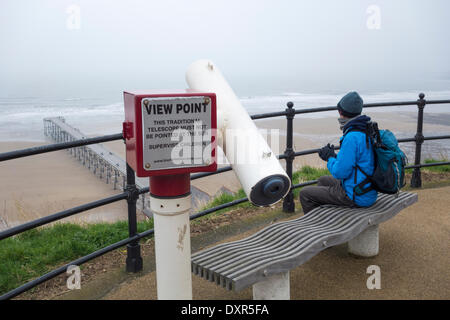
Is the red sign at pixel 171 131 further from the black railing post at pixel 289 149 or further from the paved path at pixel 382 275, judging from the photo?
the black railing post at pixel 289 149

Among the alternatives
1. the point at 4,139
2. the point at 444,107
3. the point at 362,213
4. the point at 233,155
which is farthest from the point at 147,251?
the point at 444,107

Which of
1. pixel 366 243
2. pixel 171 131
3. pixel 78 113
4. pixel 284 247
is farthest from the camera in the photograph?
pixel 78 113

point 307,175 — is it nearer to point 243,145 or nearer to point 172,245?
point 243,145

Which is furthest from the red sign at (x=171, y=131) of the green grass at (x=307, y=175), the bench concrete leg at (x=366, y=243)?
the green grass at (x=307, y=175)

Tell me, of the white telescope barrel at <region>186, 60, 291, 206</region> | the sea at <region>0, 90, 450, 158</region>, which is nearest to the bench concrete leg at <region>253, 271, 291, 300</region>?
the white telescope barrel at <region>186, 60, 291, 206</region>

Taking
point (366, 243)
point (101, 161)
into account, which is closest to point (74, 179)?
point (101, 161)

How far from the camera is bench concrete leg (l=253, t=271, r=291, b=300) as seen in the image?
121 inches

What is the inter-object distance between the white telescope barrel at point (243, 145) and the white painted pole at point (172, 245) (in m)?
0.32

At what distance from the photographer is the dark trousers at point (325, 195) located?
12.6 ft

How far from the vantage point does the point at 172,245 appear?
2.45 metres

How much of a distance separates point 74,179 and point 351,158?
16.6 meters

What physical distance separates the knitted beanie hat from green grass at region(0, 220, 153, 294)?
2387mm

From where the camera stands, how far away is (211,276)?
2953mm
